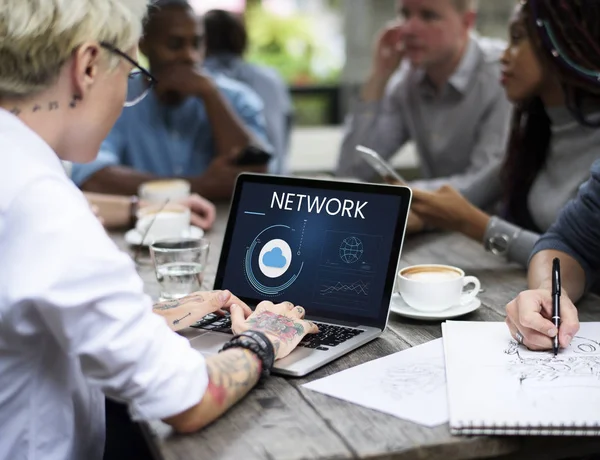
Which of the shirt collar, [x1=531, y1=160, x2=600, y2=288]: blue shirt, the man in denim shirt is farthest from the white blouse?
the man in denim shirt

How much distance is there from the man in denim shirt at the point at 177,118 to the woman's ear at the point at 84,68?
1.52m

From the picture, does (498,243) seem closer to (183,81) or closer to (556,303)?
(556,303)

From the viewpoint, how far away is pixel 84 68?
40.6 inches

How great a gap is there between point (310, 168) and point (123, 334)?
385 cm

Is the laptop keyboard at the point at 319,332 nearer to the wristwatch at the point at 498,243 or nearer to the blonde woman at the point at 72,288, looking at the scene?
the blonde woman at the point at 72,288

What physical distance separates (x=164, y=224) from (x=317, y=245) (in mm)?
715

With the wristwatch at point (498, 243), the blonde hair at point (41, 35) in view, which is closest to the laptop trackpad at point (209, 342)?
the blonde hair at point (41, 35)

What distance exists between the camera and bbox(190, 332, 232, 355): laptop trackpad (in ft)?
3.78

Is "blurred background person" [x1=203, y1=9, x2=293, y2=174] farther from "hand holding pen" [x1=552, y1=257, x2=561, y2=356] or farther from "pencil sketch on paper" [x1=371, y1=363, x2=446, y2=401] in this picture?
"pencil sketch on paper" [x1=371, y1=363, x2=446, y2=401]

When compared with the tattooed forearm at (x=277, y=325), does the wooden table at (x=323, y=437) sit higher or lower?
lower

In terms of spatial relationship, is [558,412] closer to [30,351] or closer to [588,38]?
[30,351]

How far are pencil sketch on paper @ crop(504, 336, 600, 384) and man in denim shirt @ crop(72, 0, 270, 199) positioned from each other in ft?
5.28

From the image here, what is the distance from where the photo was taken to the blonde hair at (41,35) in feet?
3.16

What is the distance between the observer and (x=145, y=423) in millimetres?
973
